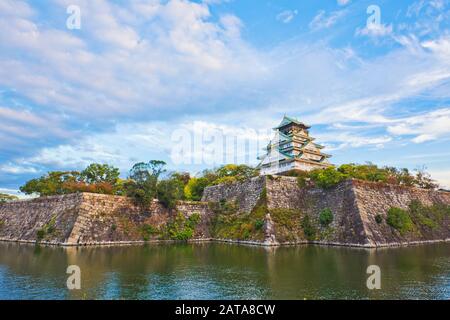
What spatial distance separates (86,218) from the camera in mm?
29125

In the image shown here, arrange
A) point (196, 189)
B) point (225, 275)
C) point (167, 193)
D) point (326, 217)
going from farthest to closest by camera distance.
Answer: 1. point (196, 189)
2. point (167, 193)
3. point (326, 217)
4. point (225, 275)

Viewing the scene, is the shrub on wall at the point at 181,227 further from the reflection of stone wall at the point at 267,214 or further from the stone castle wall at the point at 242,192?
the stone castle wall at the point at 242,192

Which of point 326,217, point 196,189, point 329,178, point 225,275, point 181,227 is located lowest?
point 225,275

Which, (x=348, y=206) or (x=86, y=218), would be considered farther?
(x=348, y=206)

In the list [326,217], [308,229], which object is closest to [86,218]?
[308,229]

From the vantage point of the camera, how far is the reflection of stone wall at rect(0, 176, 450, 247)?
28391 mm

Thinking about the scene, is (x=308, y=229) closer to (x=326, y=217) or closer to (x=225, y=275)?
(x=326, y=217)

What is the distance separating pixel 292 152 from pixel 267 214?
1795 centimetres

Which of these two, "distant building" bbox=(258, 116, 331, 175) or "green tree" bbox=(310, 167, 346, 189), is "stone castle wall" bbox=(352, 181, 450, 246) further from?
"distant building" bbox=(258, 116, 331, 175)

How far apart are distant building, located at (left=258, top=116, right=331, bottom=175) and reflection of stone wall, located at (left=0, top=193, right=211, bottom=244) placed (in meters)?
15.2

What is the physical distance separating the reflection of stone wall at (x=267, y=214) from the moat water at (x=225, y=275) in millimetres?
5067
